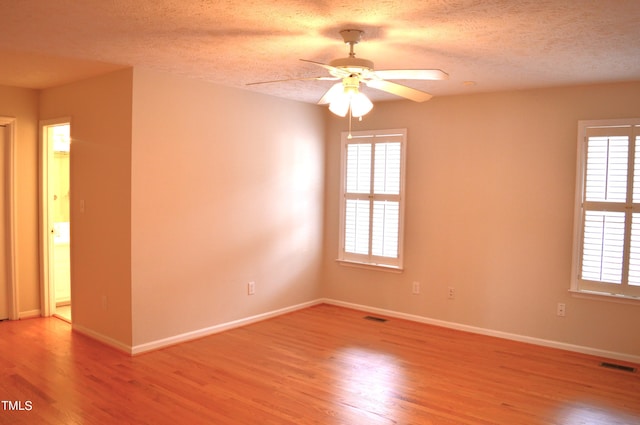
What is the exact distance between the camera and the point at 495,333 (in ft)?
15.9

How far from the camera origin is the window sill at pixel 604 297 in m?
4.16

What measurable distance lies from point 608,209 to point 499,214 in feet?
3.02

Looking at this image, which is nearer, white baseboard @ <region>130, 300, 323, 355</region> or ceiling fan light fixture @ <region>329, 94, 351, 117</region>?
ceiling fan light fixture @ <region>329, 94, 351, 117</region>

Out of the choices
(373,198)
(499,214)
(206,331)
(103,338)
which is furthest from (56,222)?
(499,214)

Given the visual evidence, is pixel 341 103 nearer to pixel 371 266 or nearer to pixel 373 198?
pixel 373 198

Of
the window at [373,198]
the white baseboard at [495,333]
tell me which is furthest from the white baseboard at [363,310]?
the window at [373,198]

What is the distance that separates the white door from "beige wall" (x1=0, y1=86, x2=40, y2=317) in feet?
0.31

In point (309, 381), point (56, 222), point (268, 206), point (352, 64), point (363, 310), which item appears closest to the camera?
point (352, 64)

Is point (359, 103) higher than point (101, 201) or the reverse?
higher

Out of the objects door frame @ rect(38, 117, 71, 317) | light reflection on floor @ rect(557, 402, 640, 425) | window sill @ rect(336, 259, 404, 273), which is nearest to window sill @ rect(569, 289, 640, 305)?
light reflection on floor @ rect(557, 402, 640, 425)

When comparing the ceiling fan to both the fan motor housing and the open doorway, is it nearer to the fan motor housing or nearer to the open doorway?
the fan motor housing

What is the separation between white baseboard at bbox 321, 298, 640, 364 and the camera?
428 cm

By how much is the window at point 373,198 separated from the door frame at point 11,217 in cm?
346

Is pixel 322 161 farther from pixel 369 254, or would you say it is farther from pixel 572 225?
pixel 572 225
